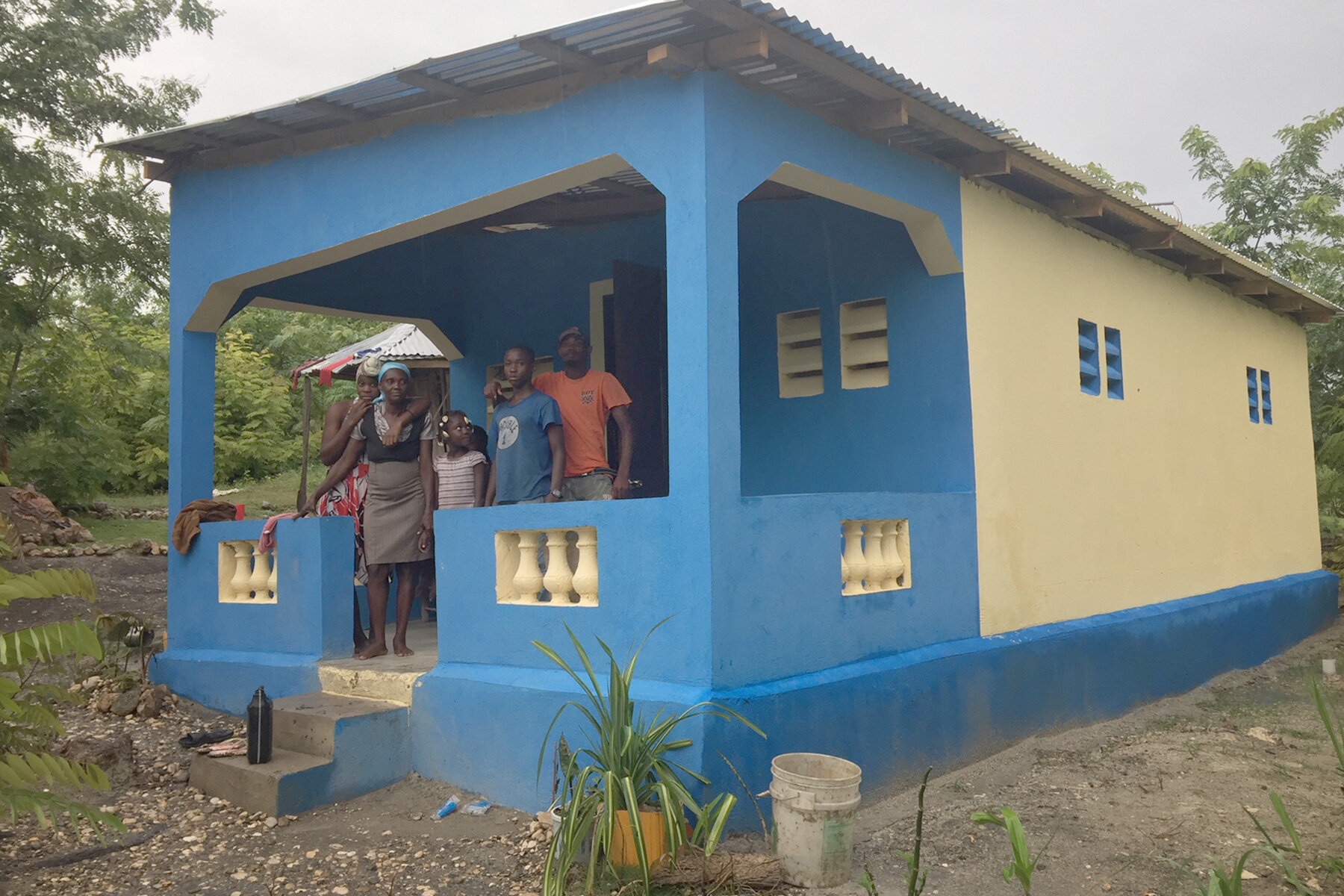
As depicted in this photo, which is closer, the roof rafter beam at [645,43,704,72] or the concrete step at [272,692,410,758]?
the roof rafter beam at [645,43,704,72]

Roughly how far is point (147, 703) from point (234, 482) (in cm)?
1861

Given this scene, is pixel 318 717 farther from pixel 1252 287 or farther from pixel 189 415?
pixel 1252 287

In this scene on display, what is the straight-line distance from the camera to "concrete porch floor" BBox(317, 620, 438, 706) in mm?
5414

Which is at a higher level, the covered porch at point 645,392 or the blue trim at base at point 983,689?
the covered porch at point 645,392

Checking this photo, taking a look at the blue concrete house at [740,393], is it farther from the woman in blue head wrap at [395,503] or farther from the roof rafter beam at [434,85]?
the woman in blue head wrap at [395,503]

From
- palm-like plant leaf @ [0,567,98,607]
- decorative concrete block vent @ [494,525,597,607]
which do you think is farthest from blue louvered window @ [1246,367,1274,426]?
palm-like plant leaf @ [0,567,98,607]

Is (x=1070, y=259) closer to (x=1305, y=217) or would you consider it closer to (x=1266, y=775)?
(x=1266, y=775)

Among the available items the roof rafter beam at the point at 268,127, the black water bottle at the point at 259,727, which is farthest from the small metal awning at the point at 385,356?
the black water bottle at the point at 259,727

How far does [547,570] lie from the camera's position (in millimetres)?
5082

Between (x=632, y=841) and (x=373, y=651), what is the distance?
97.0 inches

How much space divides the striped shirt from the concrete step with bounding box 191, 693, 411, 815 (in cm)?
128

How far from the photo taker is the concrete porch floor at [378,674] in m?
5.41

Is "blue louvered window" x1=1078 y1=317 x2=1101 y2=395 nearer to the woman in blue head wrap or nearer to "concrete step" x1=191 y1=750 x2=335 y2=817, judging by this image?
the woman in blue head wrap

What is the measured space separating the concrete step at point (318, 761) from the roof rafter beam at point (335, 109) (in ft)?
9.68
